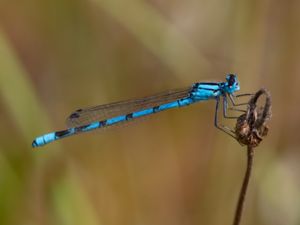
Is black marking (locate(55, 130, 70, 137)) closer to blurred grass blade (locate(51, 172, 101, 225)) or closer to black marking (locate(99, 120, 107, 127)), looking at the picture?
black marking (locate(99, 120, 107, 127))

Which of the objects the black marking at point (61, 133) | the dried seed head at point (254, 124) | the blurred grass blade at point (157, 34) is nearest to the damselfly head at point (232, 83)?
the blurred grass blade at point (157, 34)

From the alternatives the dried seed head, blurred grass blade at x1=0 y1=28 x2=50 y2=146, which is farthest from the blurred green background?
the dried seed head

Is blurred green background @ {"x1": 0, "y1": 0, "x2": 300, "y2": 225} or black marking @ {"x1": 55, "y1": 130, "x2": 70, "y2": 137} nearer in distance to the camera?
blurred green background @ {"x1": 0, "y1": 0, "x2": 300, "y2": 225}

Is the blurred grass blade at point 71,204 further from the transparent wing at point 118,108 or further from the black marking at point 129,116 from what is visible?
the black marking at point 129,116

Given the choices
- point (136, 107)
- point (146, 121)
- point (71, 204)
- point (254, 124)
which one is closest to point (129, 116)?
point (136, 107)

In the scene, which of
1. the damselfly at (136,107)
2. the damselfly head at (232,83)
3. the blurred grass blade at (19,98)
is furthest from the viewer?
the damselfly at (136,107)

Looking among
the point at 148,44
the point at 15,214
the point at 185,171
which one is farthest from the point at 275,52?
the point at 15,214

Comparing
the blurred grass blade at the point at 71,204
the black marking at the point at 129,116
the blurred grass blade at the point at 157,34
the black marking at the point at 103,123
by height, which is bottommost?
the blurred grass blade at the point at 71,204

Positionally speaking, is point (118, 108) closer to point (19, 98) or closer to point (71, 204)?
point (19, 98)
